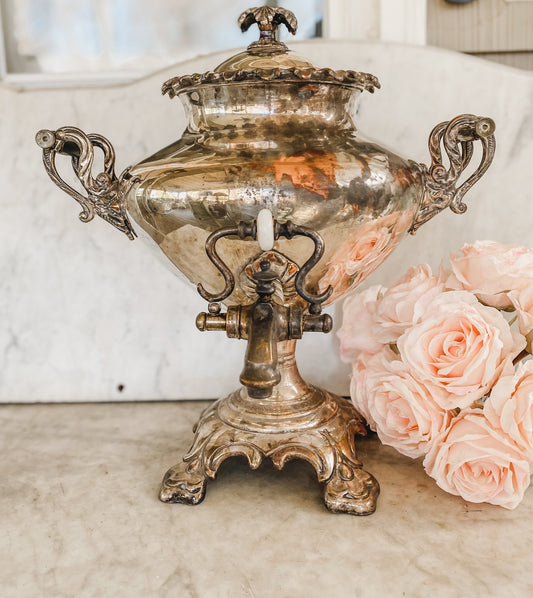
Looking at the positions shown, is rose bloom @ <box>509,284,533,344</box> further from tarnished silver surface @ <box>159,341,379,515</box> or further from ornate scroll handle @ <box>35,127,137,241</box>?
ornate scroll handle @ <box>35,127,137,241</box>

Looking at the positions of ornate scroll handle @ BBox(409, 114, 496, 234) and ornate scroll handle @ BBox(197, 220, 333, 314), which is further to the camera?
ornate scroll handle @ BBox(409, 114, 496, 234)

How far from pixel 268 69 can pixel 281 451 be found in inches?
16.4

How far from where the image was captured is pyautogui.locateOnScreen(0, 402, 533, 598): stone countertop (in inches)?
21.6

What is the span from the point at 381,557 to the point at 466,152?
0.46 m

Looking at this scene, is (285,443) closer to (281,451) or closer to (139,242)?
(281,451)

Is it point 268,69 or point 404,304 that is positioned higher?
point 268,69

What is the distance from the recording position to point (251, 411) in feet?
2.40

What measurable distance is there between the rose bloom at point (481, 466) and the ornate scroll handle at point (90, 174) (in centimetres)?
44

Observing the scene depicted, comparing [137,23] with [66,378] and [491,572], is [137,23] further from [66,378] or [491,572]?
[491,572]

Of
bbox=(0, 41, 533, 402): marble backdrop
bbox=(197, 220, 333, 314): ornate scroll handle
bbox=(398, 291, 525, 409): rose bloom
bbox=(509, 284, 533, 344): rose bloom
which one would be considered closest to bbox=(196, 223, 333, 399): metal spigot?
bbox=(197, 220, 333, 314): ornate scroll handle

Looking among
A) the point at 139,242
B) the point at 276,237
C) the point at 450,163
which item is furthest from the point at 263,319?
the point at 139,242

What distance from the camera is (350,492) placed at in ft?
2.17

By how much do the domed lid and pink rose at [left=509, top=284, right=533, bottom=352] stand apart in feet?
0.95

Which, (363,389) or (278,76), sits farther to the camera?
(363,389)
